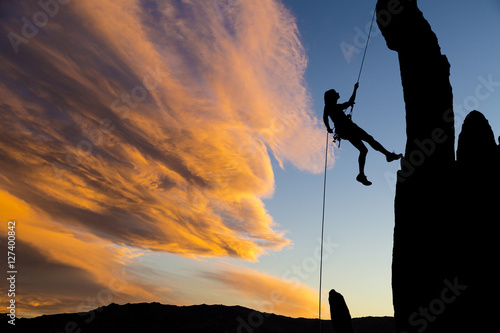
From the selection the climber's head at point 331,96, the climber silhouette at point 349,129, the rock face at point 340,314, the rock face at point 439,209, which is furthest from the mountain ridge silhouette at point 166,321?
the climber's head at point 331,96

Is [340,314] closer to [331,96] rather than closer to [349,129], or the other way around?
[349,129]

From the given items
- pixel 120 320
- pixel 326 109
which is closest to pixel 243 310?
pixel 120 320

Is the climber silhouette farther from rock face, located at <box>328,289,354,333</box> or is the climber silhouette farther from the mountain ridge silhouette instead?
the mountain ridge silhouette

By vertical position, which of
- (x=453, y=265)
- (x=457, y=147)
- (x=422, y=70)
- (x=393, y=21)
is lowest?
(x=453, y=265)

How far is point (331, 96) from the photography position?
12586 mm

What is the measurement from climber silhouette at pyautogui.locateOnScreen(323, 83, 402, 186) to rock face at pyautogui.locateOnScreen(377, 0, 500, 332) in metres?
1.17

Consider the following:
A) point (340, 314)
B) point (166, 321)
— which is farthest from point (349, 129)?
point (166, 321)

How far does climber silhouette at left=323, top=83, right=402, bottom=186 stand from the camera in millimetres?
11828

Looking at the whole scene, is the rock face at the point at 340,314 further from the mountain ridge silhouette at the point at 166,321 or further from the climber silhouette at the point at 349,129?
the mountain ridge silhouette at the point at 166,321

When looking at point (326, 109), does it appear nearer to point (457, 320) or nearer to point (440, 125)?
point (440, 125)

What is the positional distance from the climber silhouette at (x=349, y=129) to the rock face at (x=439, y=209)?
46.1 inches

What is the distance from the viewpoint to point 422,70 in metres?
11.7

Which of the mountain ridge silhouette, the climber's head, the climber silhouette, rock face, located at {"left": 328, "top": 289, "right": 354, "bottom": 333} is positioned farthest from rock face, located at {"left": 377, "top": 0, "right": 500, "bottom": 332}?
the mountain ridge silhouette

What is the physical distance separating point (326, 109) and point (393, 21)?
4.07m
